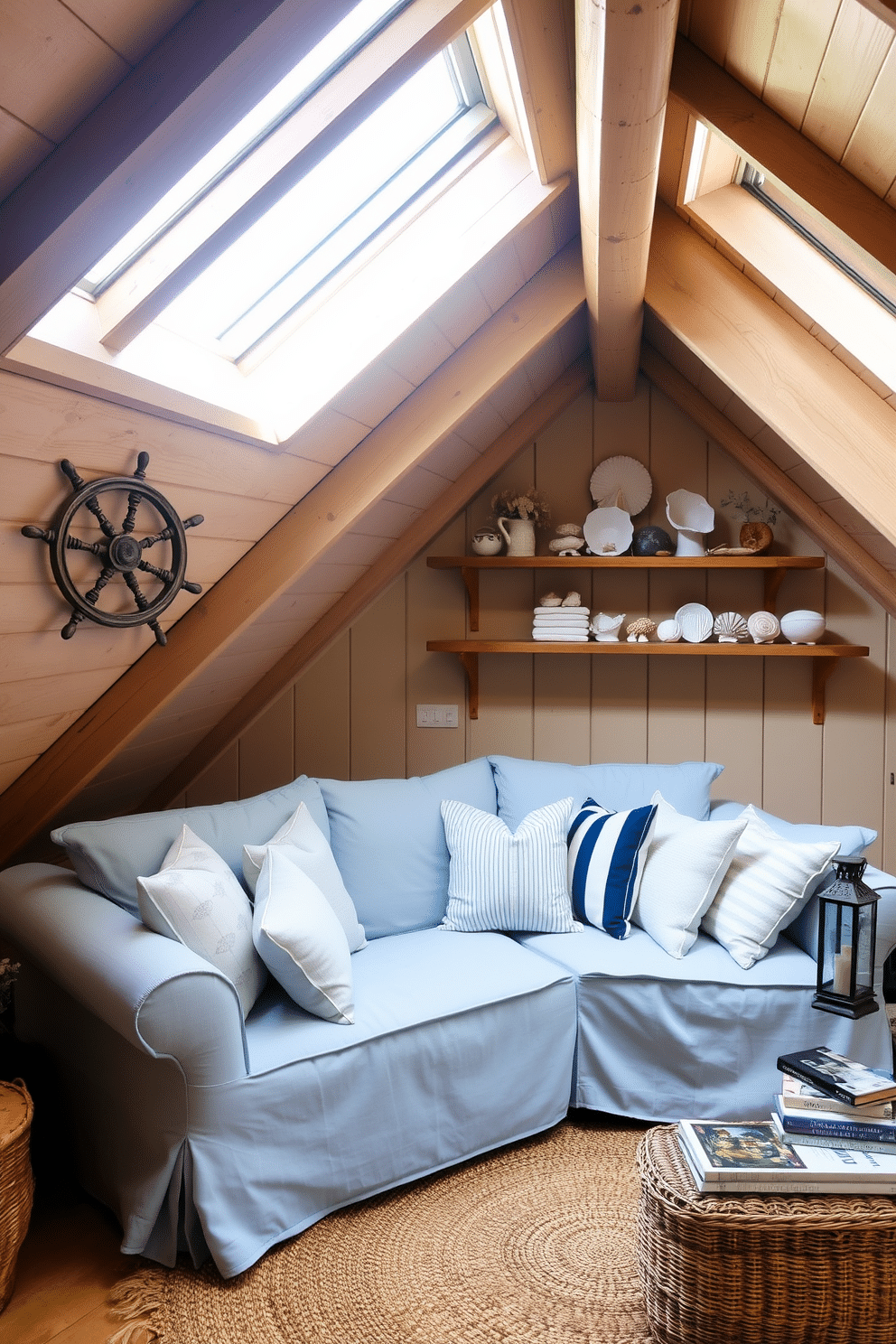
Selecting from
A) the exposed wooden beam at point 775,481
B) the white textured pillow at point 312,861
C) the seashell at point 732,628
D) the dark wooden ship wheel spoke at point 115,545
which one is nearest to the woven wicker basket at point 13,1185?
the white textured pillow at point 312,861

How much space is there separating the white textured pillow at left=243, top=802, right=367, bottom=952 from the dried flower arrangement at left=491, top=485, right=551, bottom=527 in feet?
4.67

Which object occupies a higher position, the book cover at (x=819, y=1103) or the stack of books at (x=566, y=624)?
the stack of books at (x=566, y=624)

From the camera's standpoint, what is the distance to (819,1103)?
1821 millimetres

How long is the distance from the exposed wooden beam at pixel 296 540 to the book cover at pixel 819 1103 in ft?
5.28

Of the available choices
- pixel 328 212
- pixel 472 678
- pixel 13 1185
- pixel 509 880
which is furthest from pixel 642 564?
pixel 13 1185

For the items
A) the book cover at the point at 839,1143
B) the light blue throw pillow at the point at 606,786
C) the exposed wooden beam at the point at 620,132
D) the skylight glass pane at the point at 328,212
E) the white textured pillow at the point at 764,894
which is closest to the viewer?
the exposed wooden beam at the point at 620,132

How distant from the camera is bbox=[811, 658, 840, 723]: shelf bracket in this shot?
3.42 m

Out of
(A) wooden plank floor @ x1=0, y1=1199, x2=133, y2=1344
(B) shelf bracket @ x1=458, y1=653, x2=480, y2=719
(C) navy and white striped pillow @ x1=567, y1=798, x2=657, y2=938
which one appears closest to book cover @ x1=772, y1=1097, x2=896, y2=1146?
(C) navy and white striped pillow @ x1=567, y1=798, x2=657, y2=938

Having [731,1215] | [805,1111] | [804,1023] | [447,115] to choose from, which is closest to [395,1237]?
[731,1215]

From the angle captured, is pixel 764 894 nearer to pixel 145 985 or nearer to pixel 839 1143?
pixel 839 1143

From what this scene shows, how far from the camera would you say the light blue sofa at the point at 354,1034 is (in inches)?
75.3

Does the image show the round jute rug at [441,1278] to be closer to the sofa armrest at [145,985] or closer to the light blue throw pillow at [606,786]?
the sofa armrest at [145,985]

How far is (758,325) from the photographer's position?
2.29 m

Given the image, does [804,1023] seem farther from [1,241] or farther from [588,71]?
[1,241]
